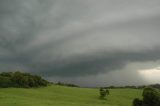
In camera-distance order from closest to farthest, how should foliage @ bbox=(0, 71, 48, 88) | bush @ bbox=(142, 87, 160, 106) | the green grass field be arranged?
bush @ bbox=(142, 87, 160, 106) < the green grass field < foliage @ bbox=(0, 71, 48, 88)

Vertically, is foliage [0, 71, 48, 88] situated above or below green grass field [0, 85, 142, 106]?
above

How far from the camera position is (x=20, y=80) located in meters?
144

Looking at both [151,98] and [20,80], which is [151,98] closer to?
[151,98]

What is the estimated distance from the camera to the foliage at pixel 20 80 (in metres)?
140

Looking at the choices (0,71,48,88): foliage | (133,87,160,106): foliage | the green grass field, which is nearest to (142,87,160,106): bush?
(133,87,160,106): foliage

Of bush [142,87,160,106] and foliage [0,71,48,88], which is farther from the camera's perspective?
foliage [0,71,48,88]

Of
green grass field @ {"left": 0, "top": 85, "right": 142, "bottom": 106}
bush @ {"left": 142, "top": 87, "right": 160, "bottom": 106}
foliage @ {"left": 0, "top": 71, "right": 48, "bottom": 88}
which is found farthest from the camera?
foliage @ {"left": 0, "top": 71, "right": 48, "bottom": 88}

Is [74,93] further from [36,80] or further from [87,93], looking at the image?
[36,80]

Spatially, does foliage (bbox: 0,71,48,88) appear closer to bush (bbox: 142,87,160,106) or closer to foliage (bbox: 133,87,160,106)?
foliage (bbox: 133,87,160,106)

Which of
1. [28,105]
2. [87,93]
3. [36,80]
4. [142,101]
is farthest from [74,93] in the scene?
[28,105]

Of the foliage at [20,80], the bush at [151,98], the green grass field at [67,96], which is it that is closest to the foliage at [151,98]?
the bush at [151,98]

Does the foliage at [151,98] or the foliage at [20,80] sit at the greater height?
the foliage at [20,80]

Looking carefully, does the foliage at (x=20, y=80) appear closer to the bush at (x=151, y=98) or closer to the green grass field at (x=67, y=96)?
the green grass field at (x=67, y=96)

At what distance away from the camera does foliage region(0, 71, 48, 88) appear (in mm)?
139750
